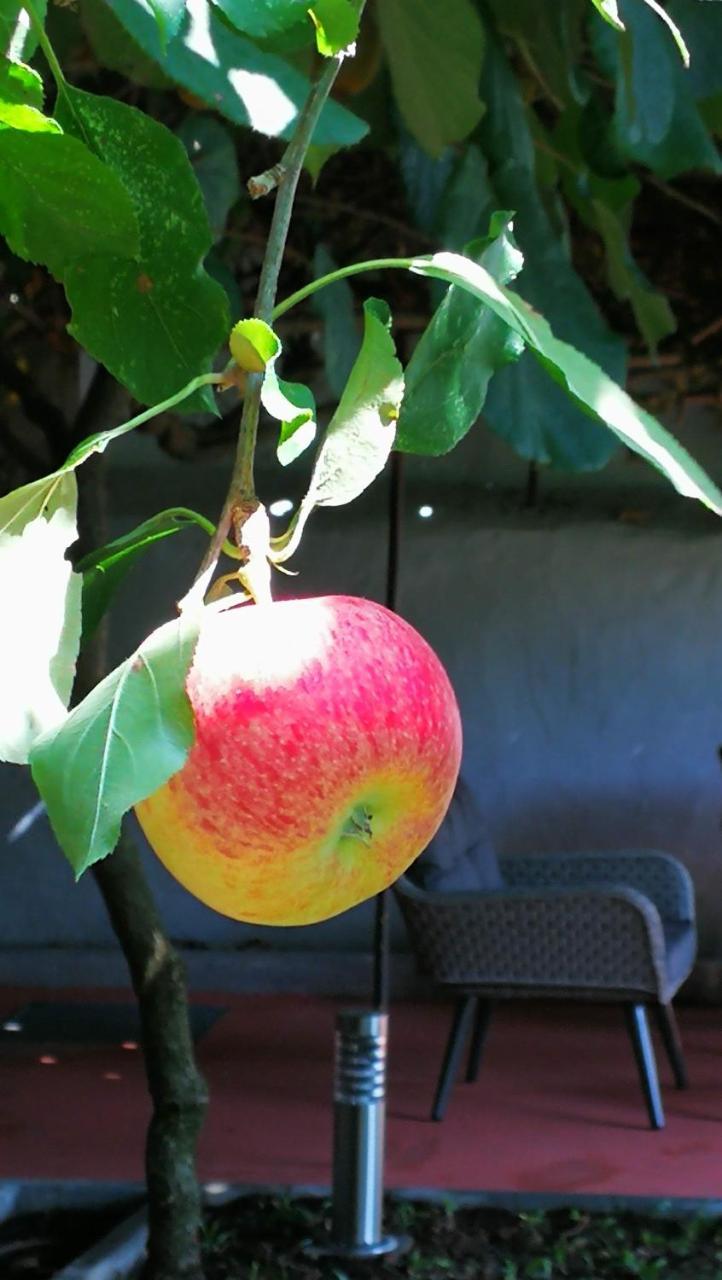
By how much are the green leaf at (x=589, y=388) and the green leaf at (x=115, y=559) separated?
94mm

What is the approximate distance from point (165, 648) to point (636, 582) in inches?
186

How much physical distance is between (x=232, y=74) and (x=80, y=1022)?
4150 millimetres

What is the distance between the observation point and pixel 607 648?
4934mm

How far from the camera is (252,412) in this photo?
35 centimetres

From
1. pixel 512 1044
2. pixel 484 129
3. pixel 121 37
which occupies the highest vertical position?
pixel 484 129

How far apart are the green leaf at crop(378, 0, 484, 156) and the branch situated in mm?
649

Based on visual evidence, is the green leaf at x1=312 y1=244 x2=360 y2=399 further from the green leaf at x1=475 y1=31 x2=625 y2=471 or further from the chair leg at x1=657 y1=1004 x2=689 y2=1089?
the chair leg at x1=657 y1=1004 x2=689 y2=1089

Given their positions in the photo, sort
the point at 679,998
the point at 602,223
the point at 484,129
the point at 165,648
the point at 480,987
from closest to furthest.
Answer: the point at 165,648 → the point at 484,129 → the point at 602,223 → the point at 480,987 → the point at 679,998

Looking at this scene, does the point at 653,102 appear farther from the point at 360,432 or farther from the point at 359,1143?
the point at 359,1143

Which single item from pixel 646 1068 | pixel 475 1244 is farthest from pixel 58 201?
pixel 646 1068

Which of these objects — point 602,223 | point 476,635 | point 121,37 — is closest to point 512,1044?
point 476,635

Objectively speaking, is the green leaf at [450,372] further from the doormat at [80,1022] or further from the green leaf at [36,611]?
the doormat at [80,1022]

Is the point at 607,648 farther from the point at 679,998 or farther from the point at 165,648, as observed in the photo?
the point at 165,648

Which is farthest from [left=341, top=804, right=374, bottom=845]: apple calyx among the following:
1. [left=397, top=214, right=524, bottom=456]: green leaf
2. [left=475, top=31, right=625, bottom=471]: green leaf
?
[left=475, top=31, right=625, bottom=471]: green leaf
